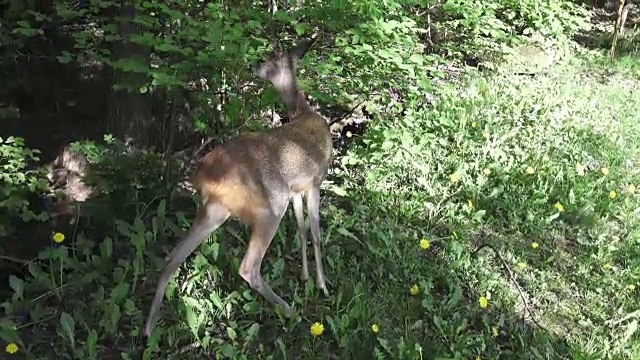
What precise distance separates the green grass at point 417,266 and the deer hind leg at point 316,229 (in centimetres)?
10

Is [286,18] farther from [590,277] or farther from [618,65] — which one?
[618,65]

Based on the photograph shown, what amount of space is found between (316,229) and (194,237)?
0.91 m

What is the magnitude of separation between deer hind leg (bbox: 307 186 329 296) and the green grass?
0.10 metres

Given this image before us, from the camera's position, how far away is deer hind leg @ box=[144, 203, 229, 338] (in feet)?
12.5

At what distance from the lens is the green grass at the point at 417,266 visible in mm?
4090

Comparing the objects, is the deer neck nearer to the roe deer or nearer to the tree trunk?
the roe deer

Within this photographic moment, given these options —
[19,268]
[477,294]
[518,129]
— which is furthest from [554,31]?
[19,268]

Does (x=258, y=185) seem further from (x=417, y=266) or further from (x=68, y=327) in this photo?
(x=417, y=266)

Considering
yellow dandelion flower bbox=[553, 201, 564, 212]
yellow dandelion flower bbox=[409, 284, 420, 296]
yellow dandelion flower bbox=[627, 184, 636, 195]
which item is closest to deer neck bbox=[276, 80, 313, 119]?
yellow dandelion flower bbox=[409, 284, 420, 296]

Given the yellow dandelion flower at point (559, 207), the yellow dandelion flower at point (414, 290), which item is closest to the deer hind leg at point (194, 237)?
the yellow dandelion flower at point (414, 290)

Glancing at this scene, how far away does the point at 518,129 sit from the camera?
6816 millimetres

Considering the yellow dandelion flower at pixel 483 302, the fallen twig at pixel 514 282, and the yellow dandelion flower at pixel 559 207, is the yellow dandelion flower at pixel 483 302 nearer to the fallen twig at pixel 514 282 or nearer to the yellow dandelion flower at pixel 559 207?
the fallen twig at pixel 514 282

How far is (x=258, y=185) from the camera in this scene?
151 inches

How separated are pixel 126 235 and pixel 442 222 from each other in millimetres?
2439
